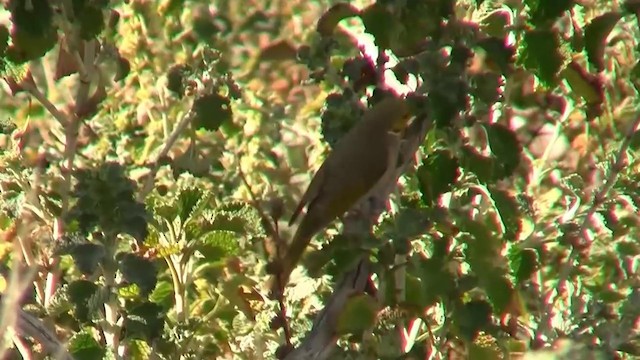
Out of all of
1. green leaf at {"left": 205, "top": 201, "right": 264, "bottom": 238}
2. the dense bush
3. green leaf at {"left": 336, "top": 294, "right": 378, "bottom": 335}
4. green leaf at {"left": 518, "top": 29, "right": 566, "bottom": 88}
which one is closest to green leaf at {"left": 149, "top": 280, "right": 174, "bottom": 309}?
the dense bush

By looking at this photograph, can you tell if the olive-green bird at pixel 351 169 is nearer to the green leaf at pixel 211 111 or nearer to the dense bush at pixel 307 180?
the dense bush at pixel 307 180

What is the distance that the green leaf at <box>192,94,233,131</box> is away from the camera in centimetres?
184

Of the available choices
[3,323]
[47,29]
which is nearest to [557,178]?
[47,29]

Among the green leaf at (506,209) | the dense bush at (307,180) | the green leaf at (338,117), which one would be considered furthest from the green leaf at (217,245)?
the green leaf at (506,209)

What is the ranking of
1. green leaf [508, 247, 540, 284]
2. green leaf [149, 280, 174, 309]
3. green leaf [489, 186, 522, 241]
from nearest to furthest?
green leaf [489, 186, 522, 241] < green leaf [508, 247, 540, 284] < green leaf [149, 280, 174, 309]

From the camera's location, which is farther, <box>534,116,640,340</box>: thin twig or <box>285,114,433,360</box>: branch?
<box>534,116,640,340</box>: thin twig

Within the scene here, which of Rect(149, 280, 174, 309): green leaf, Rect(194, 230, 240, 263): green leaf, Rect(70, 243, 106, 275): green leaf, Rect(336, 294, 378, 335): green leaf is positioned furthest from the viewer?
Rect(149, 280, 174, 309): green leaf

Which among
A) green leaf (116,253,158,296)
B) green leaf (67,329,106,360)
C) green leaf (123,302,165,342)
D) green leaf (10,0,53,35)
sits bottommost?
green leaf (67,329,106,360)

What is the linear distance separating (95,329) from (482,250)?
71 cm

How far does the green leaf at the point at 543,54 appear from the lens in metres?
1.63

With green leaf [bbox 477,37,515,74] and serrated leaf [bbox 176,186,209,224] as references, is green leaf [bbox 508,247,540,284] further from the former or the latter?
serrated leaf [bbox 176,186,209,224]

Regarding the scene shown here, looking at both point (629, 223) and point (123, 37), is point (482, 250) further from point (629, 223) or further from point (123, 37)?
point (123, 37)

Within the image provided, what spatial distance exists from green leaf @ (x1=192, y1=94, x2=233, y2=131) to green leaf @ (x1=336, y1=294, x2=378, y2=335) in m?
0.50

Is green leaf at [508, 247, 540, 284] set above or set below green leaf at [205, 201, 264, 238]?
below
